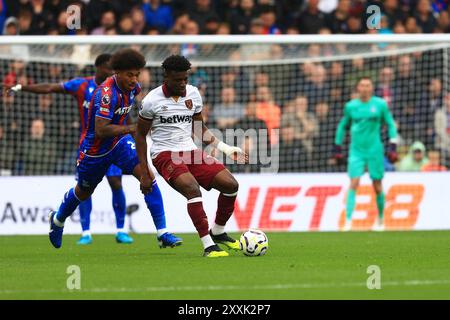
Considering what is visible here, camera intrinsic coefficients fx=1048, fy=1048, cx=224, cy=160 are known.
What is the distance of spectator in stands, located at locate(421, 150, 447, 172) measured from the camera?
18688mm

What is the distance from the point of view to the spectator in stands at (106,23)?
19328 mm

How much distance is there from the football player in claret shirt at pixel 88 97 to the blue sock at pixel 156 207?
1.95 m

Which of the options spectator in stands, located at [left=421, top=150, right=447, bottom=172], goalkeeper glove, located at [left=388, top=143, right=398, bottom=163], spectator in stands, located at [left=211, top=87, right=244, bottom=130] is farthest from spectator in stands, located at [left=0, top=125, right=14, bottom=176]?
spectator in stands, located at [left=421, top=150, right=447, bottom=172]

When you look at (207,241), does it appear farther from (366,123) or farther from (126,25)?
(126,25)

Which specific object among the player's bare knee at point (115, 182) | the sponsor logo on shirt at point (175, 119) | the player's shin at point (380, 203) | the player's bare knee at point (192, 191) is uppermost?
the sponsor logo on shirt at point (175, 119)

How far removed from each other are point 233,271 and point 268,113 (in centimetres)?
916

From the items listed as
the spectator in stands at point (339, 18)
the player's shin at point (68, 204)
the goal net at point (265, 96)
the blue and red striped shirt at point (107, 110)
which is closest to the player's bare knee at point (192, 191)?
the blue and red striped shirt at point (107, 110)

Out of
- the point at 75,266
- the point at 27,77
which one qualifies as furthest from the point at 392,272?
the point at 27,77

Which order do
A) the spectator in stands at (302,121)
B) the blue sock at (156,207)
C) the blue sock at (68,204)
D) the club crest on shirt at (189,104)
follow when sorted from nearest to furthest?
the club crest on shirt at (189,104) < the blue sock at (156,207) < the blue sock at (68,204) < the spectator in stands at (302,121)

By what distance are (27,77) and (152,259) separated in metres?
8.36

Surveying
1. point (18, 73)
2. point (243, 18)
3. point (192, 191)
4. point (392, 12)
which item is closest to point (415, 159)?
point (392, 12)

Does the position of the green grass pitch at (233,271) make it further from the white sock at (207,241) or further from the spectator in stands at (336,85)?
the spectator in stands at (336,85)

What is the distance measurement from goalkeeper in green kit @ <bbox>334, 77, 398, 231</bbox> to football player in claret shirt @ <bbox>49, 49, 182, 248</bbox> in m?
5.43
